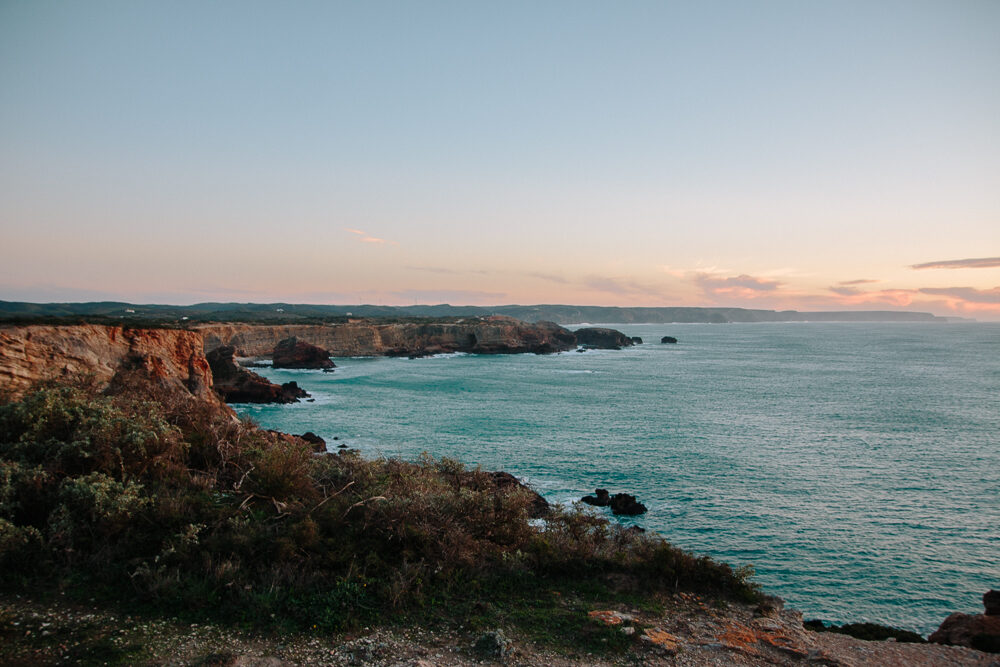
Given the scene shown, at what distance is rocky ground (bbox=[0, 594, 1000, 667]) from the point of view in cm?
520

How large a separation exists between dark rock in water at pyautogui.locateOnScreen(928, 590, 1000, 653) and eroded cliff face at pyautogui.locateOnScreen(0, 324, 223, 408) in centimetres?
1557

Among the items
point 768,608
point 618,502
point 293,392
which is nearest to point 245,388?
point 293,392

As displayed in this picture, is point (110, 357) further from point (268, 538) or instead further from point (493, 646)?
point (493, 646)

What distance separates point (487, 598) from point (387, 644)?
164cm

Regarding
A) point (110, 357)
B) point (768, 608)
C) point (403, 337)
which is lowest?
A: point (768, 608)

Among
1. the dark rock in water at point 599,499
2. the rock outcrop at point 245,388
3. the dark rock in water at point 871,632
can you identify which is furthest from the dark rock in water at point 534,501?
the rock outcrop at point 245,388

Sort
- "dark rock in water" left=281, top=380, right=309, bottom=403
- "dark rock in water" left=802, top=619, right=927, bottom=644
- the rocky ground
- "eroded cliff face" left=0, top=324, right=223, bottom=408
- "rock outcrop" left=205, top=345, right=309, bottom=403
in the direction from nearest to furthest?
the rocky ground < "dark rock in water" left=802, top=619, right=927, bottom=644 < "eroded cliff face" left=0, top=324, right=223, bottom=408 < "rock outcrop" left=205, top=345, right=309, bottom=403 < "dark rock in water" left=281, top=380, right=309, bottom=403

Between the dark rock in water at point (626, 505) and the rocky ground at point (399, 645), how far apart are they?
8.53 m

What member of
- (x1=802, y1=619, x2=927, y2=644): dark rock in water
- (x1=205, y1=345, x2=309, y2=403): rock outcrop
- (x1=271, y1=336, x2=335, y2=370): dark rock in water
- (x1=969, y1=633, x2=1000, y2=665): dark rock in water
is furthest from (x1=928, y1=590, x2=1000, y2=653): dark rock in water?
(x1=271, y1=336, x2=335, y2=370): dark rock in water

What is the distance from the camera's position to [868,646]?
7305 mm

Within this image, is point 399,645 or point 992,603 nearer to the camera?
point 399,645

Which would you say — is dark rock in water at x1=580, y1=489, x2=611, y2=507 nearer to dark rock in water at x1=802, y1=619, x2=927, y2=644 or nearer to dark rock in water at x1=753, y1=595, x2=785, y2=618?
dark rock in water at x1=802, y1=619, x2=927, y2=644

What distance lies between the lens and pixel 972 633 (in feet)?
26.0

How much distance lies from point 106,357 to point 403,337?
64.2 metres
